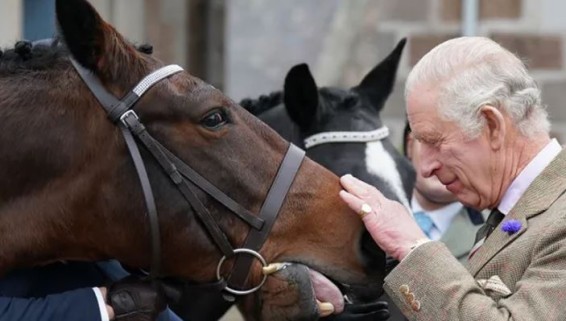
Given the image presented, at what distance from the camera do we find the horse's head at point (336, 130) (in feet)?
13.4

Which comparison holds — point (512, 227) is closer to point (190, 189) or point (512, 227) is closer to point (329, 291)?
point (329, 291)


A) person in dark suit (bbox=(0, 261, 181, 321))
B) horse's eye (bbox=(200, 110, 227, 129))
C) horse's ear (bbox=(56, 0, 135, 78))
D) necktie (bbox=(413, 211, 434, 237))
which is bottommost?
necktie (bbox=(413, 211, 434, 237))

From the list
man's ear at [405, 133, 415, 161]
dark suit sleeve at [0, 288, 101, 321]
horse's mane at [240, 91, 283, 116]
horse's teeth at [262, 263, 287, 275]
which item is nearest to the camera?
dark suit sleeve at [0, 288, 101, 321]

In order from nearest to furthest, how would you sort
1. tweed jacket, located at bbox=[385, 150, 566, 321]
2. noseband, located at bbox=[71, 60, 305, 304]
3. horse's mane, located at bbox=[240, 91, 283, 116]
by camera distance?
tweed jacket, located at bbox=[385, 150, 566, 321] < noseband, located at bbox=[71, 60, 305, 304] < horse's mane, located at bbox=[240, 91, 283, 116]

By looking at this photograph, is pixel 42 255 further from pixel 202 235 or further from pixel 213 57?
pixel 213 57

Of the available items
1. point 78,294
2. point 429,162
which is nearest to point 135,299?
point 78,294

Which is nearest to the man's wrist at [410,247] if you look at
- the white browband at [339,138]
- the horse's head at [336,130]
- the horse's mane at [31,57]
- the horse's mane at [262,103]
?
the horse's mane at [31,57]

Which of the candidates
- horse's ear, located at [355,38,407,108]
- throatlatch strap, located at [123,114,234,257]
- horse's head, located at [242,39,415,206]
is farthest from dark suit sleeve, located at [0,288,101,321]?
horse's ear, located at [355,38,407,108]

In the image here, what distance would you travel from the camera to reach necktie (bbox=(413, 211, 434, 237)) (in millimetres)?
4645

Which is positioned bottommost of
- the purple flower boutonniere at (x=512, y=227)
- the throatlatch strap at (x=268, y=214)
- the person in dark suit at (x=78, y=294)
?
the person in dark suit at (x=78, y=294)

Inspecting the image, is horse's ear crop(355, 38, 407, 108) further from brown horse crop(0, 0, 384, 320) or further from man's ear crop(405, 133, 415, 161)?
brown horse crop(0, 0, 384, 320)

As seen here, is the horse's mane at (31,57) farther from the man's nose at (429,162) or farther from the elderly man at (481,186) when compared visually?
the man's nose at (429,162)

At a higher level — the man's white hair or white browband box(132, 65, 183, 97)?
the man's white hair

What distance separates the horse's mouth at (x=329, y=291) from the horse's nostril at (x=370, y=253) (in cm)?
6
